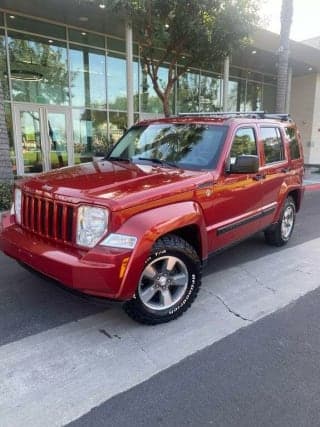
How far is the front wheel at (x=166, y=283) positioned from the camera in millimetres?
3199

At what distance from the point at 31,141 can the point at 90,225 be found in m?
11.6

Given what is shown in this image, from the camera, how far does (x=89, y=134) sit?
1499cm

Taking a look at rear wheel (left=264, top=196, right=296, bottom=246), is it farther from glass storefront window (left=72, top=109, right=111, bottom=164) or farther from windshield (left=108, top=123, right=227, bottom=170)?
glass storefront window (left=72, top=109, right=111, bottom=164)

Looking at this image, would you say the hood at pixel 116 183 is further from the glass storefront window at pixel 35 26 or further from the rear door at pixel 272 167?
the glass storefront window at pixel 35 26

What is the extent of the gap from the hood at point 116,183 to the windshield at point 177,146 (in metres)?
0.20

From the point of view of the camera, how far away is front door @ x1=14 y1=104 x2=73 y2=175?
513 inches

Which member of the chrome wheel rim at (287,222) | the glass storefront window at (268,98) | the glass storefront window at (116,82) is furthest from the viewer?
the glass storefront window at (268,98)

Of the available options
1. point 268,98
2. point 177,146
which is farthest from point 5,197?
point 268,98

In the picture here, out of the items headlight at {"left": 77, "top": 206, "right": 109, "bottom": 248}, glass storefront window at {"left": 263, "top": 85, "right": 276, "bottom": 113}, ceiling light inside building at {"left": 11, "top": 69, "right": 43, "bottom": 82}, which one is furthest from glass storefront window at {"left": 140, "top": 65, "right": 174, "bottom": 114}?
headlight at {"left": 77, "top": 206, "right": 109, "bottom": 248}

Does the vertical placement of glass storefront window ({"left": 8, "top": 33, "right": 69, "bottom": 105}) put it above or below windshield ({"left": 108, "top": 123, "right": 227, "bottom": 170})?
above

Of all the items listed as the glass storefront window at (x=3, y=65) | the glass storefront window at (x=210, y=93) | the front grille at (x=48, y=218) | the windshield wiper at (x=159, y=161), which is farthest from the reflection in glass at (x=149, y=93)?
the front grille at (x=48, y=218)

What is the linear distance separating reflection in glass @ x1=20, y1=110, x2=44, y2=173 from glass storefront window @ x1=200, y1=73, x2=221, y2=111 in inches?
368

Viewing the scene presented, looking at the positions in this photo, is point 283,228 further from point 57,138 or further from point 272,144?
point 57,138

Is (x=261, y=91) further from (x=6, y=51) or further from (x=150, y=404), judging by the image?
(x=150, y=404)
